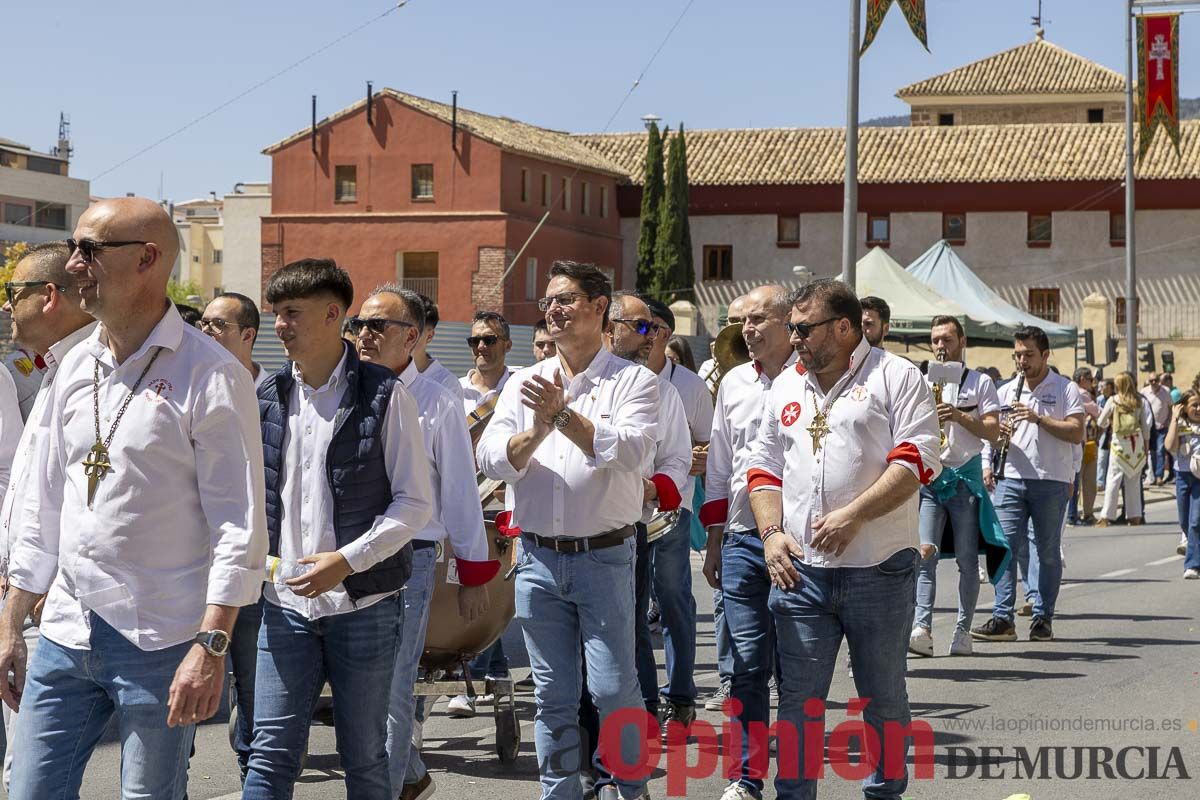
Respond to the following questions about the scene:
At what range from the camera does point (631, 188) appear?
66812mm

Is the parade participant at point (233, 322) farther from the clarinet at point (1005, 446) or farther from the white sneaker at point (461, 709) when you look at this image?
the clarinet at point (1005, 446)

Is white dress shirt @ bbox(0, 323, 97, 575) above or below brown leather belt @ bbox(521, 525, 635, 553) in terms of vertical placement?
above

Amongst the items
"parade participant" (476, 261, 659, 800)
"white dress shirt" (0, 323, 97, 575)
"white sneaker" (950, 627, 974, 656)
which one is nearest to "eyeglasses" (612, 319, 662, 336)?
"parade participant" (476, 261, 659, 800)

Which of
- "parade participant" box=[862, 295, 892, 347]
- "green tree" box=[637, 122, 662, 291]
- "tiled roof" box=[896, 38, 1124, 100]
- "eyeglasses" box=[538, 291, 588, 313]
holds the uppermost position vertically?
"tiled roof" box=[896, 38, 1124, 100]

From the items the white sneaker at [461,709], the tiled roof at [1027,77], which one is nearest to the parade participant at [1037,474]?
the white sneaker at [461,709]

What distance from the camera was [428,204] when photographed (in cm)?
6188

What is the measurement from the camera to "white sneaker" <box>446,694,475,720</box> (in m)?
9.04

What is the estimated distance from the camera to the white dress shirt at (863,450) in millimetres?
6219

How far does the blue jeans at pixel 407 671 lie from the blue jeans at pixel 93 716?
1.58 m

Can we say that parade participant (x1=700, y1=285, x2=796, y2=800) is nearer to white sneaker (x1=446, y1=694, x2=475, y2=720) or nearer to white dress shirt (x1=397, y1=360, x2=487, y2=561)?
Answer: white dress shirt (x1=397, y1=360, x2=487, y2=561)

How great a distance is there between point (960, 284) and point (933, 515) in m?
27.0

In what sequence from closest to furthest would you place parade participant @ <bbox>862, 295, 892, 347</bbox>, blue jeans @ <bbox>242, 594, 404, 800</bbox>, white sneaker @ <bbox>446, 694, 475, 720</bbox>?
blue jeans @ <bbox>242, 594, 404, 800</bbox> < white sneaker @ <bbox>446, 694, 475, 720</bbox> < parade participant @ <bbox>862, 295, 892, 347</bbox>

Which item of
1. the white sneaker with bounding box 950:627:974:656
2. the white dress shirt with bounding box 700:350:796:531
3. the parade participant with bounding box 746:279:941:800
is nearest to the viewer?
the parade participant with bounding box 746:279:941:800

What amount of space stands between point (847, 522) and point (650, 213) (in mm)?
58438
